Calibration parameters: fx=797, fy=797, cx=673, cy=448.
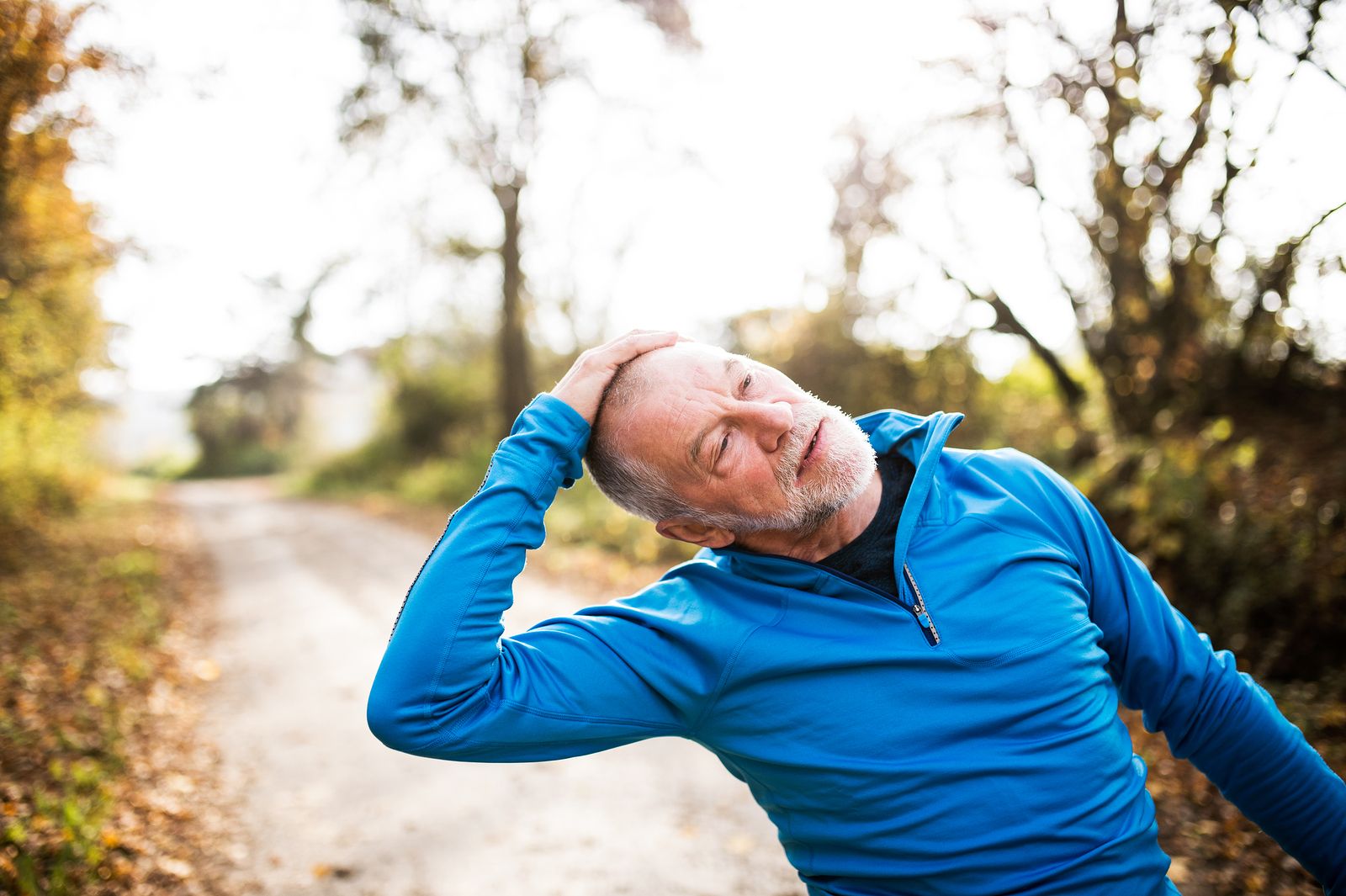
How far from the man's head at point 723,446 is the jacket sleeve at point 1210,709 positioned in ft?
1.77

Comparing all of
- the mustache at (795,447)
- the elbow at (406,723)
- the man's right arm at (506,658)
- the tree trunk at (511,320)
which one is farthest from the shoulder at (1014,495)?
the tree trunk at (511,320)

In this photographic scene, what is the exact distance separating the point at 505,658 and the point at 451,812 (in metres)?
2.88

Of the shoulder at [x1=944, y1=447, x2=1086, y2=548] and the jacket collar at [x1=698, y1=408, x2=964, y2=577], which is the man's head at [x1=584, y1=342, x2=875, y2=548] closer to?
the jacket collar at [x1=698, y1=408, x2=964, y2=577]

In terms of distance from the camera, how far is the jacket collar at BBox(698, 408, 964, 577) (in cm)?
175

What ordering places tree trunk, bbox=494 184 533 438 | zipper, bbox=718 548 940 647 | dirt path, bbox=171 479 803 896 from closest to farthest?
zipper, bbox=718 548 940 647, dirt path, bbox=171 479 803 896, tree trunk, bbox=494 184 533 438

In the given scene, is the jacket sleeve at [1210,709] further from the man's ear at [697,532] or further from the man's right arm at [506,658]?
the man's right arm at [506,658]

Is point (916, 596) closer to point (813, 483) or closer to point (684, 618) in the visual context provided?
point (813, 483)

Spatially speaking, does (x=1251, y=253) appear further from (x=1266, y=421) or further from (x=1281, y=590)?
(x=1281, y=590)

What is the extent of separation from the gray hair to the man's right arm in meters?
0.08

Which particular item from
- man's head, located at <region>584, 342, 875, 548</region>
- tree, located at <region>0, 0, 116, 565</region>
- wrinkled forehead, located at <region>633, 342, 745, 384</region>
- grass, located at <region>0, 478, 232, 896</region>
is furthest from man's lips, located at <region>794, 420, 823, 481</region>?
tree, located at <region>0, 0, 116, 565</region>

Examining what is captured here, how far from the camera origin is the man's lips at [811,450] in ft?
5.86

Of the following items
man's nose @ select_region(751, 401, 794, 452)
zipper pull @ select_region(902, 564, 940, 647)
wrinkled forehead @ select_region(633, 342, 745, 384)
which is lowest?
zipper pull @ select_region(902, 564, 940, 647)

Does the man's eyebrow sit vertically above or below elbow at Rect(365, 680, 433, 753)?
above

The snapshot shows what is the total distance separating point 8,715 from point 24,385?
22.2 ft
